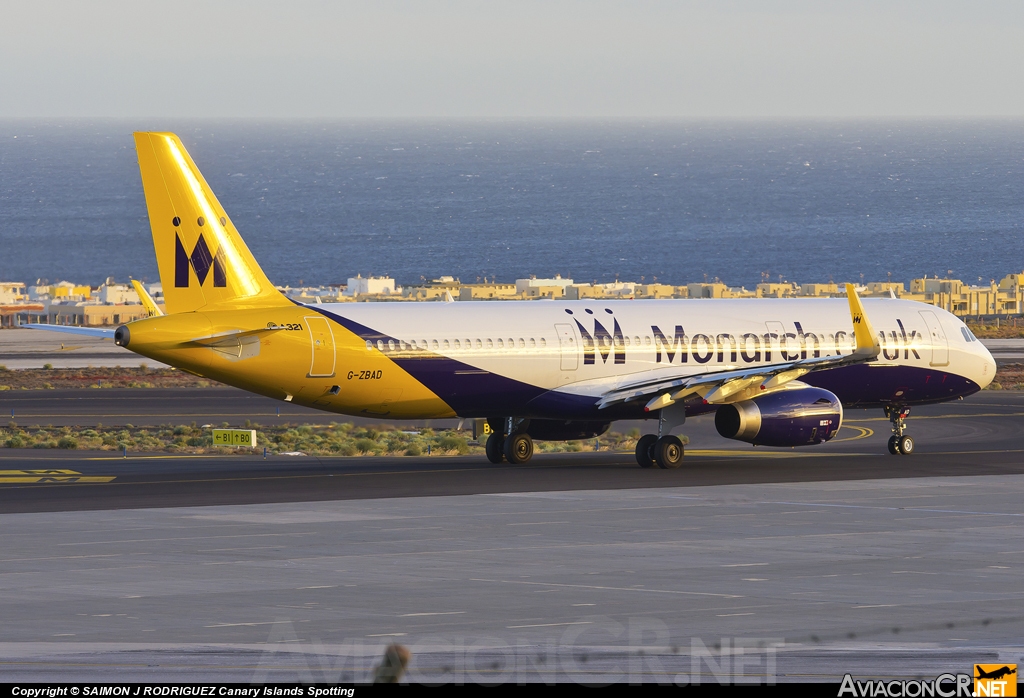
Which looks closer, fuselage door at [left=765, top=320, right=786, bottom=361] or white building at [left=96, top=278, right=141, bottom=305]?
fuselage door at [left=765, top=320, right=786, bottom=361]

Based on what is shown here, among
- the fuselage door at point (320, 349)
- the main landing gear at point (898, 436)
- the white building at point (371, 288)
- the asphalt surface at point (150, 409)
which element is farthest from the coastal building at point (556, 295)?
the fuselage door at point (320, 349)

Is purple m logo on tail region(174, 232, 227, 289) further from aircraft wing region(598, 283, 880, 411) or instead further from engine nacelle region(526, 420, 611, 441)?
aircraft wing region(598, 283, 880, 411)

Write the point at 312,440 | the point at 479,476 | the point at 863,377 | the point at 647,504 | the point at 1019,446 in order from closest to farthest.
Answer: the point at 647,504
the point at 479,476
the point at 863,377
the point at 1019,446
the point at 312,440

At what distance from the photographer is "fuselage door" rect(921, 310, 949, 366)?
4719 centimetres

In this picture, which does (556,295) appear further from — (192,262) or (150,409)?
(192,262)

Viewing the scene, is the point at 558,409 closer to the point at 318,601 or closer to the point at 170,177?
the point at 170,177

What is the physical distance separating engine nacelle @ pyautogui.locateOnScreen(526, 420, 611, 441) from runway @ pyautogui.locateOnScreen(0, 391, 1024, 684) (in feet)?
3.09

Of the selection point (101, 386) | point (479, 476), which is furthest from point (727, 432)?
point (101, 386)

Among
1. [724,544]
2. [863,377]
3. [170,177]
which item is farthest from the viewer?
[863,377]

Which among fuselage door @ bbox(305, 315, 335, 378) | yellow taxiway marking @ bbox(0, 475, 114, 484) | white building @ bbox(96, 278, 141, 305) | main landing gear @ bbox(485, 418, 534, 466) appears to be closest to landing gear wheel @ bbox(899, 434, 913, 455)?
main landing gear @ bbox(485, 418, 534, 466)

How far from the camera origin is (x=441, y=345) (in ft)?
134

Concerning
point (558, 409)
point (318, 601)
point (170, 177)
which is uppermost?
point (170, 177)

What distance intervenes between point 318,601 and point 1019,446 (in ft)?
107

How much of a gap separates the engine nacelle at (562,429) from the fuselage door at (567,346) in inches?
92.3
